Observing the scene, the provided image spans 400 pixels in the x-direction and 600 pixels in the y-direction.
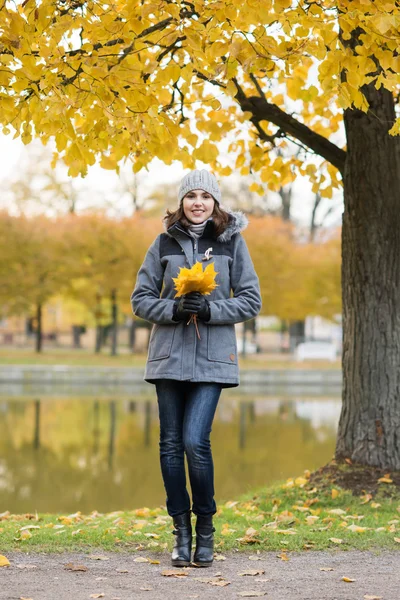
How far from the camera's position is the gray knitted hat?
4848mm

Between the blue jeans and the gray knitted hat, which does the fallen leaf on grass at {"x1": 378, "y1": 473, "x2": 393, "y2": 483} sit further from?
the gray knitted hat

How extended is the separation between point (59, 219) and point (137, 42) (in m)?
32.4

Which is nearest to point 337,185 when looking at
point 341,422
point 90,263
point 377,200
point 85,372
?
point 377,200

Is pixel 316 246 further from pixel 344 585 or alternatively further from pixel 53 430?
pixel 344 585

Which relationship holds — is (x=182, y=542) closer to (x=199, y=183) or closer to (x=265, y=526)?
(x=265, y=526)

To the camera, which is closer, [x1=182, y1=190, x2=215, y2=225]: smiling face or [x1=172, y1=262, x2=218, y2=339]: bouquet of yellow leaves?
[x1=172, y1=262, x2=218, y2=339]: bouquet of yellow leaves

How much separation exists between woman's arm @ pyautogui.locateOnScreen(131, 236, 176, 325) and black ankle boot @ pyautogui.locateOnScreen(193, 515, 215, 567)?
1115mm

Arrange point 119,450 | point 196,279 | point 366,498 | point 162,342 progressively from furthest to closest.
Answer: point 119,450, point 366,498, point 162,342, point 196,279

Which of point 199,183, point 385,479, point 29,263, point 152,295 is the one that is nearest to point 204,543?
point 152,295

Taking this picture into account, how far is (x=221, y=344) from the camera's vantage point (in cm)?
474

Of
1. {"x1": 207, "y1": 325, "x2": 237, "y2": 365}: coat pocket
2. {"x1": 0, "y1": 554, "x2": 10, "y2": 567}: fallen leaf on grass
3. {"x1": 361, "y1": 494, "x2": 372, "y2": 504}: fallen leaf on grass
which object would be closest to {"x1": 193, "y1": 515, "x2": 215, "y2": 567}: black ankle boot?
{"x1": 207, "y1": 325, "x2": 237, "y2": 365}: coat pocket

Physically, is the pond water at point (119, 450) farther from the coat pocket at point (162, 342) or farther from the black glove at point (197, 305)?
the black glove at point (197, 305)

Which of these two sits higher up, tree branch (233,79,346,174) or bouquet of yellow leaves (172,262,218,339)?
tree branch (233,79,346,174)

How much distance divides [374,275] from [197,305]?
3.30 m
